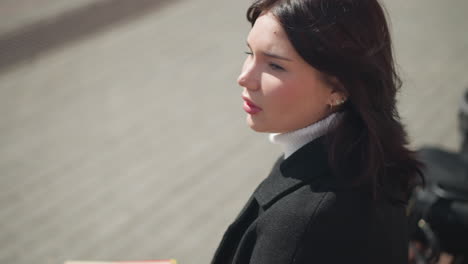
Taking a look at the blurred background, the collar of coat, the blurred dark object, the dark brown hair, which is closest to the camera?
the dark brown hair

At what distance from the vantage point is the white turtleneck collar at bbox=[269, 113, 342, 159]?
148 centimetres

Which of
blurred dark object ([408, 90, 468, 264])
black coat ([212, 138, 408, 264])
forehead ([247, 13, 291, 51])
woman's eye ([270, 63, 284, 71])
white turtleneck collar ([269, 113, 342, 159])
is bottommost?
blurred dark object ([408, 90, 468, 264])

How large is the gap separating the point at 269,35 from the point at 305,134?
352mm

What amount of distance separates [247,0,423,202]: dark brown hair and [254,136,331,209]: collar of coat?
5 centimetres

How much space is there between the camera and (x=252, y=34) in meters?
1.41

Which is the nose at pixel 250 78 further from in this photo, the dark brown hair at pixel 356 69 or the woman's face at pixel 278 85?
the dark brown hair at pixel 356 69

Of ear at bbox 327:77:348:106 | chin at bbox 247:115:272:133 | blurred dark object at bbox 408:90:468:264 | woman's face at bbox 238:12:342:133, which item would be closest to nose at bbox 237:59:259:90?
woman's face at bbox 238:12:342:133

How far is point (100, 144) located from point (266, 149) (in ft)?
5.53

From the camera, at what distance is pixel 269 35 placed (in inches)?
53.2

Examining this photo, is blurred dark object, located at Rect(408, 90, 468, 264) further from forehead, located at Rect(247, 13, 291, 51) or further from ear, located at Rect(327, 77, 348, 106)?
forehead, located at Rect(247, 13, 291, 51)

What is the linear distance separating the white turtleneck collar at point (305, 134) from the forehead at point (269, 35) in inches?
11.7

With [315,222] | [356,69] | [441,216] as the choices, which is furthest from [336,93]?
[441,216]

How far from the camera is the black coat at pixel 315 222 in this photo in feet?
4.27

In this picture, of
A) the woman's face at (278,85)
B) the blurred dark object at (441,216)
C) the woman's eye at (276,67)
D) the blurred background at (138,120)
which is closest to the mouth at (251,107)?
the woman's face at (278,85)
